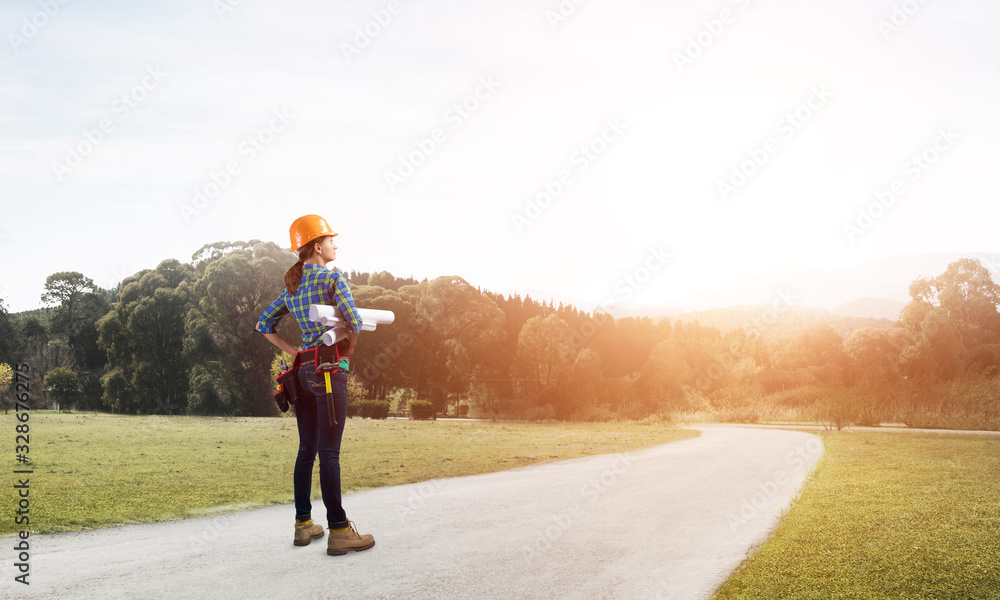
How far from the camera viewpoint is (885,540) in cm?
607

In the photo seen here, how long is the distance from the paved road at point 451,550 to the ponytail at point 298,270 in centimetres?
222

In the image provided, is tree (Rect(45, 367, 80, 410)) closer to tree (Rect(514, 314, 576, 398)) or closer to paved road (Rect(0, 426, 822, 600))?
tree (Rect(514, 314, 576, 398))

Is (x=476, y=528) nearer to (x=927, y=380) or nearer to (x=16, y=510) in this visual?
(x=16, y=510)

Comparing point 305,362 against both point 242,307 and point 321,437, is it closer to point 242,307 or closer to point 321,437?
point 321,437

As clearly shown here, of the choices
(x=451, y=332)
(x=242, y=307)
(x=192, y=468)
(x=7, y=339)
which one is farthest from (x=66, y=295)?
(x=192, y=468)

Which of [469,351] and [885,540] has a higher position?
[469,351]

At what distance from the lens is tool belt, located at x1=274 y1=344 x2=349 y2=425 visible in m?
4.97

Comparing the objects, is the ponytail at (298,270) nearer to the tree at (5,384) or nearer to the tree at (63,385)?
the tree at (5,384)

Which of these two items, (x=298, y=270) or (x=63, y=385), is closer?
(x=298, y=270)

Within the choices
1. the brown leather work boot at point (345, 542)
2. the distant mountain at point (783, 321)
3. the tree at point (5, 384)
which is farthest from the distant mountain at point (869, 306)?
the brown leather work boot at point (345, 542)

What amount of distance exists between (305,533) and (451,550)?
1.32m

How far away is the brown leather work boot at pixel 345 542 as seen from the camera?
16.6 ft

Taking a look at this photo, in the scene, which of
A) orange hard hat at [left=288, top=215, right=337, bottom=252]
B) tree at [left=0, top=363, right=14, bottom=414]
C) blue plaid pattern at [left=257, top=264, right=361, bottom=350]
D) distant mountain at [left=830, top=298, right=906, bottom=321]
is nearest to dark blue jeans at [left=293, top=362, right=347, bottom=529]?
blue plaid pattern at [left=257, top=264, right=361, bottom=350]

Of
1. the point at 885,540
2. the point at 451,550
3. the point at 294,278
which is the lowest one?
the point at 885,540
